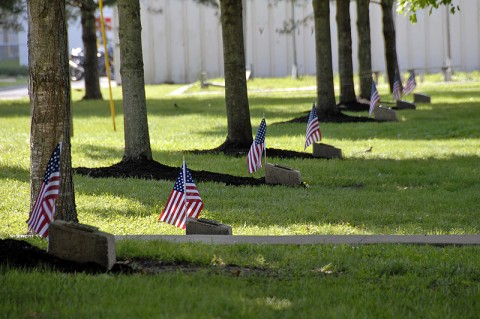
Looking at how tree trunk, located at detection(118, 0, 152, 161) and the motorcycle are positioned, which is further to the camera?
the motorcycle

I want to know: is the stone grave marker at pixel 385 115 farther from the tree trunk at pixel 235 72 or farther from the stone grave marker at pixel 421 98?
the tree trunk at pixel 235 72

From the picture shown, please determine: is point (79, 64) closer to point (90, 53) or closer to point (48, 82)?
point (90, 53)

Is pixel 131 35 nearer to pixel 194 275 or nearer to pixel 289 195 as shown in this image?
pixel 289 195

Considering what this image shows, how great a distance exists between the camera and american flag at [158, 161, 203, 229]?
10.5 meters

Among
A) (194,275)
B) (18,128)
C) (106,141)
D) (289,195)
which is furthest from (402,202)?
(18,128)

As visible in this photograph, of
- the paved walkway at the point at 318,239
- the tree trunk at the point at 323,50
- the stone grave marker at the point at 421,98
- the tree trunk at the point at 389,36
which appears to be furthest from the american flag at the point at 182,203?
the tree trunk at the point at 389,36

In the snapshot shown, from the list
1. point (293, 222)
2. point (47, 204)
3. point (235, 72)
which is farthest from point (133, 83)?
point (47, 204)

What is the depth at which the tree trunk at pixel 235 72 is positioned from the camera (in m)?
18.9

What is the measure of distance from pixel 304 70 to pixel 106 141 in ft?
119

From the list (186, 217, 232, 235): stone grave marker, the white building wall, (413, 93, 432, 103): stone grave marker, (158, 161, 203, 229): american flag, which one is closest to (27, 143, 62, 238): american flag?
(186, 217, 232, 235): stone grave marker

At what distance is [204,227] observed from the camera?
10156 millimetres

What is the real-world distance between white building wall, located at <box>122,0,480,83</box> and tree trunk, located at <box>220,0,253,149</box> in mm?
37420

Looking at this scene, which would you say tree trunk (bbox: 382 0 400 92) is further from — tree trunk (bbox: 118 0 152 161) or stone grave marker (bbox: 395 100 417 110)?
tree trunk (bbox: 118 0 152 161)

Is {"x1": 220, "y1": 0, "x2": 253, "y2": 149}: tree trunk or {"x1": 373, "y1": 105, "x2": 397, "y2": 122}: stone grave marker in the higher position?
{"x1": 220, "y1": 0, "x2": 253, "y2": 149}: tree trunk
